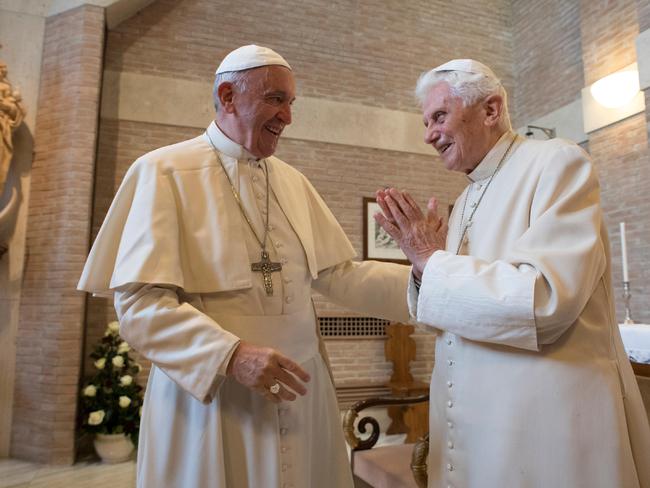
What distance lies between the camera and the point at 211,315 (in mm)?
1736

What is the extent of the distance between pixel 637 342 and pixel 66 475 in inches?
182

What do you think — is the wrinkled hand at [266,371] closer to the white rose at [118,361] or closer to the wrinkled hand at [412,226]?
the wrinkled hand at [412,226]

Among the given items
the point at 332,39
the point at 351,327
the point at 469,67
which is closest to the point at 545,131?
the point at 332,39

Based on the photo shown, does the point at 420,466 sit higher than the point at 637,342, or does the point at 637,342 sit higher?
the point at 637,342

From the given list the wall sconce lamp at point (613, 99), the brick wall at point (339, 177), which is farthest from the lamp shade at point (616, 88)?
the brick wall at point (339, 177)

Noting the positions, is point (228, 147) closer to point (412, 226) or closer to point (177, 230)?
point (177, 230)

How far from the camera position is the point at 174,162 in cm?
188

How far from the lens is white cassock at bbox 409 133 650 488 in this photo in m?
1.34

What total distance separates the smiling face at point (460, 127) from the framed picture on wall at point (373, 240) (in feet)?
17.5

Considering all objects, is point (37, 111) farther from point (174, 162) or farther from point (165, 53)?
point (174, 162)

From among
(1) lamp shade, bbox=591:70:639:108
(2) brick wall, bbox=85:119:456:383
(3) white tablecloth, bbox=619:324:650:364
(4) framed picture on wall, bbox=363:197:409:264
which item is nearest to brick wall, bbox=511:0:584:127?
(1) lamp shade, bbox=591:70:639:108

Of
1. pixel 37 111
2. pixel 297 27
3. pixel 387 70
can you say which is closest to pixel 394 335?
pixel 387 70

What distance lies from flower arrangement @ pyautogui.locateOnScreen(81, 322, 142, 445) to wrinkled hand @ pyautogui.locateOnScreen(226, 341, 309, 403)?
423 centimetres

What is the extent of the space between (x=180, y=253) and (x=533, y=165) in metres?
1.12
